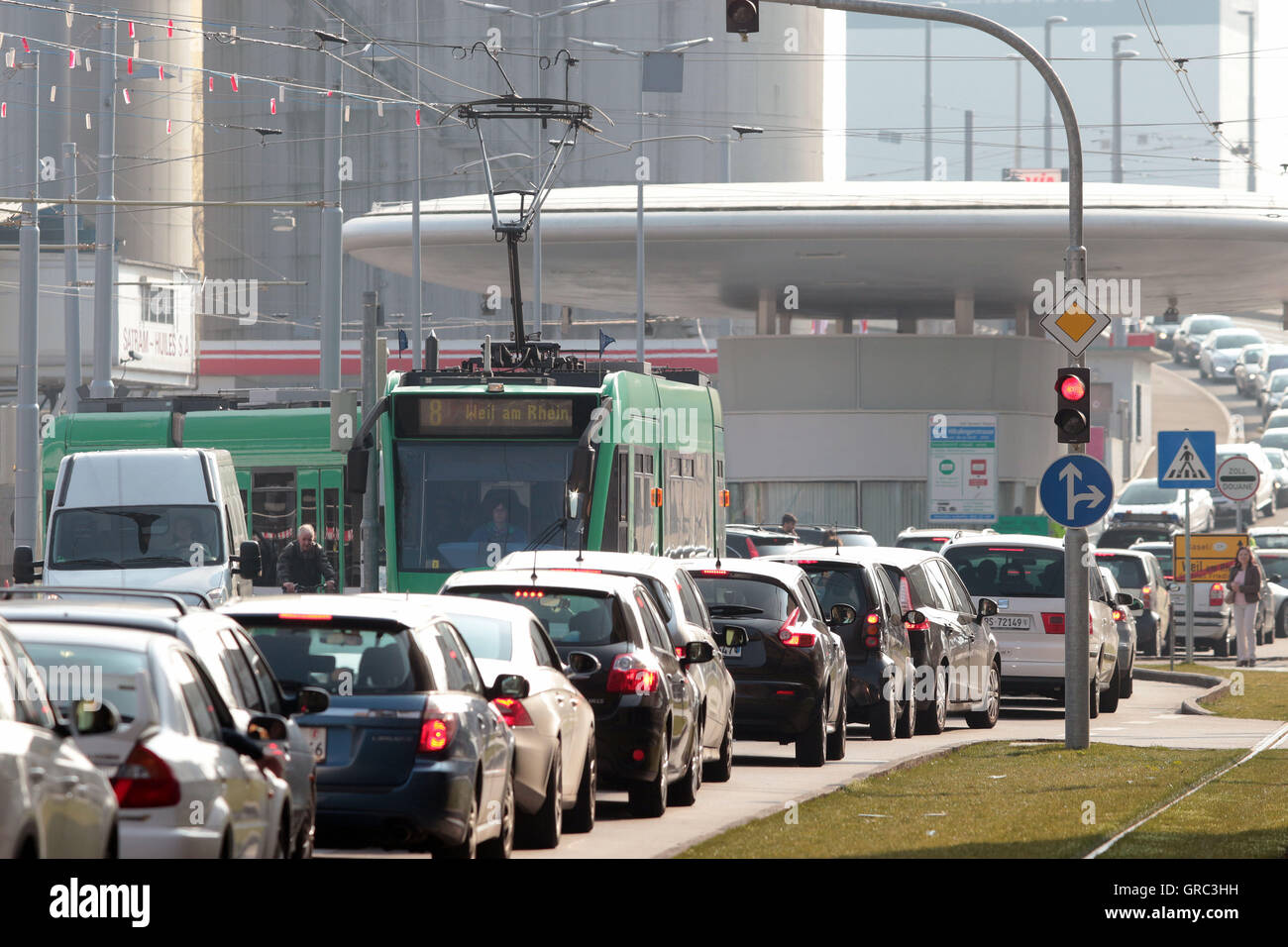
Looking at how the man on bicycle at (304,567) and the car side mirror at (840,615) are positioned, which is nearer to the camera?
the car side mirror at (840,615)

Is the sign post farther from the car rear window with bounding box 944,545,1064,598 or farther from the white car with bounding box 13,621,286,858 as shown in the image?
the white car with bounding box 13,621,286,858

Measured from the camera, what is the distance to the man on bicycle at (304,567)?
28047 mm

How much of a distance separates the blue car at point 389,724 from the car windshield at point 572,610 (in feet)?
10.0

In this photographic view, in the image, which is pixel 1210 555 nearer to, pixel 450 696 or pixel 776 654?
pixel 776 654

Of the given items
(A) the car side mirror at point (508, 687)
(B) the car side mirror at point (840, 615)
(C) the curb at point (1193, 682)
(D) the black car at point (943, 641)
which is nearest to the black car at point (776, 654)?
(B) the car side mirror at point (840, 615)

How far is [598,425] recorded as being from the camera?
23.1 meters

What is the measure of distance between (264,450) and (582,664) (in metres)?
19.3

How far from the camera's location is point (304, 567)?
92.4ft

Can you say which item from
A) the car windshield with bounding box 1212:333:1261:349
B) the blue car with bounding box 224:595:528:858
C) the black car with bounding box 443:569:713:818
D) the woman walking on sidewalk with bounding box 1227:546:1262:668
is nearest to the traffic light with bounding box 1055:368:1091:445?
the black car with bounding box 443:569:713:818

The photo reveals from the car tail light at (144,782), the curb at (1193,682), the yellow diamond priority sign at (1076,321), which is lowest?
the curb at (1193,682)

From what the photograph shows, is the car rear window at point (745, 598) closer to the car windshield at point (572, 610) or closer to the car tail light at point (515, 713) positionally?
the car windshield at point (572, 610)

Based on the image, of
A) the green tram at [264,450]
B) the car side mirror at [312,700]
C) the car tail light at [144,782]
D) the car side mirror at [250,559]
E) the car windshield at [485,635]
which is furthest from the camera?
the green tram at [264,450]
